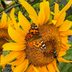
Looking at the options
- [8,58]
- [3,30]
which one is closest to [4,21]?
[3,30]

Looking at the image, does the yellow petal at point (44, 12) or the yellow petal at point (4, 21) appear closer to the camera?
the yellow petal at point (44, 12)

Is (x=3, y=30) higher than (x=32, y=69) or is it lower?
higher

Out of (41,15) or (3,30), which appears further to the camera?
(3,30)

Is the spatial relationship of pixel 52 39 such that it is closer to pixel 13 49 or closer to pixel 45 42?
pixel 45 42

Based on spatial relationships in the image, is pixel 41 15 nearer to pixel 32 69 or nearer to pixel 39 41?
pixel 39 41

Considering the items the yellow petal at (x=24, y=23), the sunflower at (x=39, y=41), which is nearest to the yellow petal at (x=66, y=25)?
the sunflower at (x=39, y=41)

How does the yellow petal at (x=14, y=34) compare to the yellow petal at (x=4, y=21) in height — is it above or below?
below

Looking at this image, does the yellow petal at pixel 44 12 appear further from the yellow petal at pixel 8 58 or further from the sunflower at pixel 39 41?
the yellow petal at pixel 8 58

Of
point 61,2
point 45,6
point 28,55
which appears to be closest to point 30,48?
point 28,55
